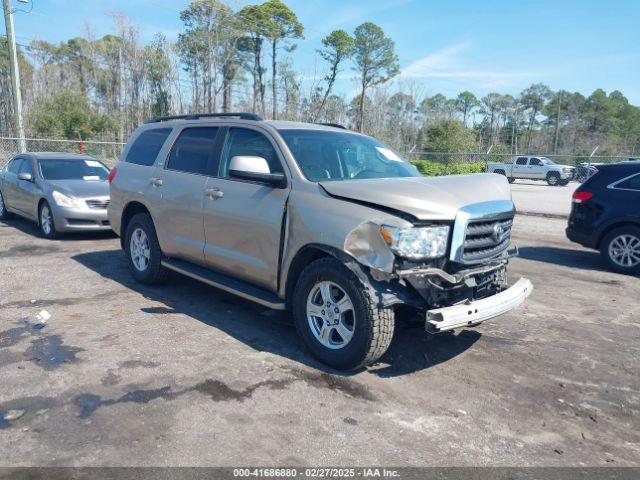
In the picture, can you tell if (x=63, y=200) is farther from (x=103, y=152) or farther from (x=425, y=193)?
(x=103, y=152)

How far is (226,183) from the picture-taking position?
5039mm

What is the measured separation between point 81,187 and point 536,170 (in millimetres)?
31411

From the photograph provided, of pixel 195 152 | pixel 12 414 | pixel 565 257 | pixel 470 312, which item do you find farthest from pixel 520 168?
pixel 12 414

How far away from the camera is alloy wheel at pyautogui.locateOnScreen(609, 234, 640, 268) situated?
7961 millimetres

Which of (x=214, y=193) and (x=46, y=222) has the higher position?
(x=214, y=193)

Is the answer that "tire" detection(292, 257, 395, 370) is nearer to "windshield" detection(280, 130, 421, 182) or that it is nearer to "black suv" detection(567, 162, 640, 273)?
"windshield" detection(280, 130, 421, 182)

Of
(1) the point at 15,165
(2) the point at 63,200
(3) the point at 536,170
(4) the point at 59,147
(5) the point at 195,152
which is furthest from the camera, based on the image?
(3) the point at 536,170

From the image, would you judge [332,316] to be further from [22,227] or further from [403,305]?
[22,227]

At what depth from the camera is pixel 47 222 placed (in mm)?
9391

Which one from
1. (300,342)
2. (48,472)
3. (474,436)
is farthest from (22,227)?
(474,436)

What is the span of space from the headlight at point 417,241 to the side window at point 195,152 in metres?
2.36

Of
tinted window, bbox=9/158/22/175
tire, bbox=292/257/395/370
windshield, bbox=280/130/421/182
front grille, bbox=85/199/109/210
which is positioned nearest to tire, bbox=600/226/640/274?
windshield, bbox=280/130/421/182

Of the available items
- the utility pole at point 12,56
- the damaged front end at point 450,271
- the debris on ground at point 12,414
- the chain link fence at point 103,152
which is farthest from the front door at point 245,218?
the utility pole at point 12,56

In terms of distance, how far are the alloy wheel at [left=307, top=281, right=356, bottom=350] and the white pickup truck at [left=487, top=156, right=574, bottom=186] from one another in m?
31.8
